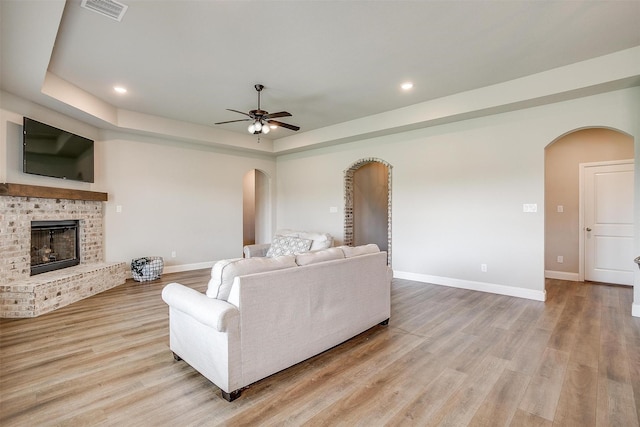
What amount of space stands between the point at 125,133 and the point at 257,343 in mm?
5113

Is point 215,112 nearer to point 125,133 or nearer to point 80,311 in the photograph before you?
point 125,133

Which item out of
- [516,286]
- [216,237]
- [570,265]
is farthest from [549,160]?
[216,237]

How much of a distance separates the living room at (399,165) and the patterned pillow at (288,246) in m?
1.82

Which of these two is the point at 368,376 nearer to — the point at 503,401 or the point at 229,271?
the point at 503,401

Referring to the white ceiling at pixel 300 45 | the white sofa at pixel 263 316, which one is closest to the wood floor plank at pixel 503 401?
the white sofa at pixel 263 316

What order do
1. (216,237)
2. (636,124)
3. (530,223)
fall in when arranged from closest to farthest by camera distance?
(636,124)
(530,223)
(216,237)

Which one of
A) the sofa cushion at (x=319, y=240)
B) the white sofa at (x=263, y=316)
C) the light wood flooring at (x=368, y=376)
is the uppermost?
the sofa cushion at (x=319, y=240)

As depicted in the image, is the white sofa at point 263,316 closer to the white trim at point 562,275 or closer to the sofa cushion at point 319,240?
the sofa cushion at point 319,240

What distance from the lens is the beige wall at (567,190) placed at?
5161 mm

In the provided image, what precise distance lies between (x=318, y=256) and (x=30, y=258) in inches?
160

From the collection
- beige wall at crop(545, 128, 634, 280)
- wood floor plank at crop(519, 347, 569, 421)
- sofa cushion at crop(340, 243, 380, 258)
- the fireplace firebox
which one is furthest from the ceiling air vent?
beige wall at crop(545, 128, 634, 280)

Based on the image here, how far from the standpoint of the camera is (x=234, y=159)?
6.97 meters

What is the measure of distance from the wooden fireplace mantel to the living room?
0.20 meters

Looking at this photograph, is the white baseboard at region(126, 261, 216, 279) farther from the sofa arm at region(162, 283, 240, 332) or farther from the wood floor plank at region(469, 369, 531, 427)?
the wood floor plank at region(469, 369, 531, 427)
